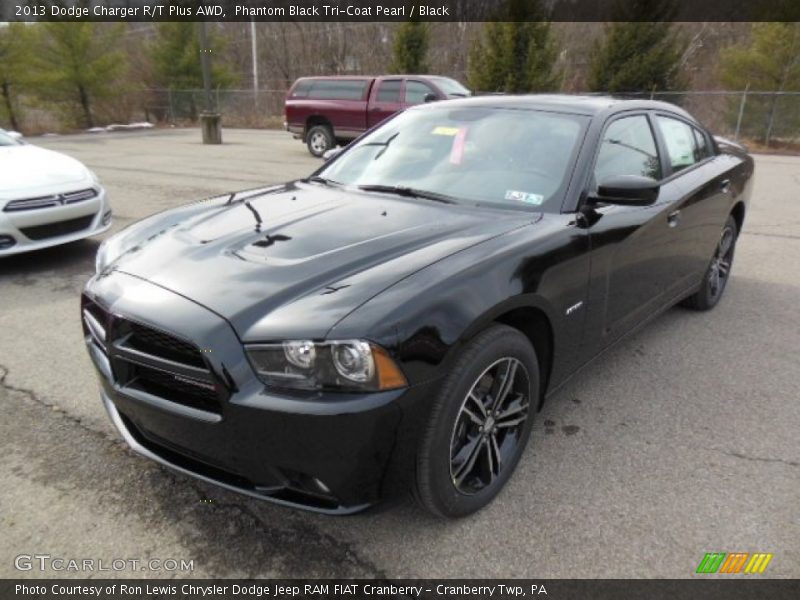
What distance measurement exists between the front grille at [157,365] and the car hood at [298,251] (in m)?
0.18

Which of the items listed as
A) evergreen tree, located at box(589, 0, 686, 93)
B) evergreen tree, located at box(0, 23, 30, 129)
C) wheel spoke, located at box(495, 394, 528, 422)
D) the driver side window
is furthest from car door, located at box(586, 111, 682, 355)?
evergreen tree, located at box(0, 23, 30, 129)

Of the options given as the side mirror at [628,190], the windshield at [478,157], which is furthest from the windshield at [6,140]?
the side mirror at [628,190]

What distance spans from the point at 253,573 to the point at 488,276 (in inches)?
53.4

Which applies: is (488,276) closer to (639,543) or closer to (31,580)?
(639,543)

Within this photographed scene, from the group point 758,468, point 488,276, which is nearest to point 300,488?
point 488,276

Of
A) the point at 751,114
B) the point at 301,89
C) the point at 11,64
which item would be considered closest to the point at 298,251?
the point at 301,89

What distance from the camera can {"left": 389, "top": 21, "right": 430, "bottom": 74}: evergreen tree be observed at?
25.4 meters

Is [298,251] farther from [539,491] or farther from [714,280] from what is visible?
[714,280]

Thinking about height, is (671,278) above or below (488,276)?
below

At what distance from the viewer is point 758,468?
270 centimetres

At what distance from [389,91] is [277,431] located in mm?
13004

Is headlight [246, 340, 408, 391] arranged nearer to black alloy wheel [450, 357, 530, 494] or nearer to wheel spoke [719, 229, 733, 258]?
black alloy wheel [450, 357, 530, 494]

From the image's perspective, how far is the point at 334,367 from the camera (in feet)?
6.18

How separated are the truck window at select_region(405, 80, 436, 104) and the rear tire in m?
9.50
